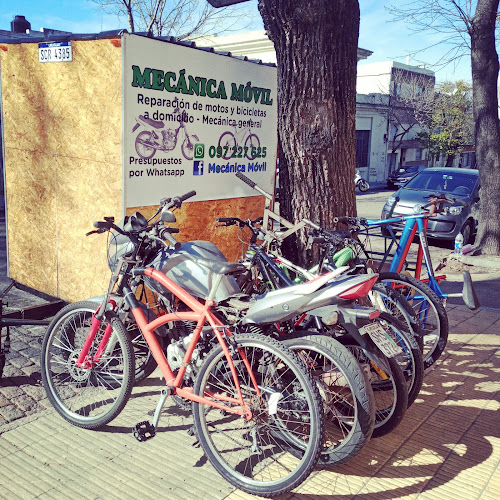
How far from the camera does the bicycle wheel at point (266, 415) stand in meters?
2.92

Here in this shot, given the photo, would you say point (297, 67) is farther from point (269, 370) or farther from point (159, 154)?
point (269, 370)

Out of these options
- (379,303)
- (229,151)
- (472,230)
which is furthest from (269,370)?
(472,230)

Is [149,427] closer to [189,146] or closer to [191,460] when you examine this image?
[191,460]

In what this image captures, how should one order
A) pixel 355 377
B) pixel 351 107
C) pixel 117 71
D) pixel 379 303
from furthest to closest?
1. pixel 351 107
2. pixel 117 71
3. pixel 379 303
4. pixel 355 377

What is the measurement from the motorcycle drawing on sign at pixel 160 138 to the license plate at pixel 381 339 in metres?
2.57

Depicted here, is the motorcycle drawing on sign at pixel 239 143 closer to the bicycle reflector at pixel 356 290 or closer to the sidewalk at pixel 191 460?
the sidewalk at pixel 191 460

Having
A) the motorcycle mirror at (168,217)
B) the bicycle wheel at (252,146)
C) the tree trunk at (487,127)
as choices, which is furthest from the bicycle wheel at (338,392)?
the tree trunk at (487,127)

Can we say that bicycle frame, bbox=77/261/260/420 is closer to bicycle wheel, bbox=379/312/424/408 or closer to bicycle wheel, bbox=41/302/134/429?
bicycle wheel, bbox=41/302/134/429

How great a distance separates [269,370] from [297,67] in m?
2.68

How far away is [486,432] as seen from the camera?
389 centimetres

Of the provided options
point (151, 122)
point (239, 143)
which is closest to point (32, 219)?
point (151, 122)

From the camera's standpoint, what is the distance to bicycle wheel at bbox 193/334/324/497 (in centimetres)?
292

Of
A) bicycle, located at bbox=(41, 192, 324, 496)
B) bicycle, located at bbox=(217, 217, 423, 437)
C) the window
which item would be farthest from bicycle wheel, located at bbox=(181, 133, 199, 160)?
the window

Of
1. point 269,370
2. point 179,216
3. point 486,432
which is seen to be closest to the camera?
point 269,370
